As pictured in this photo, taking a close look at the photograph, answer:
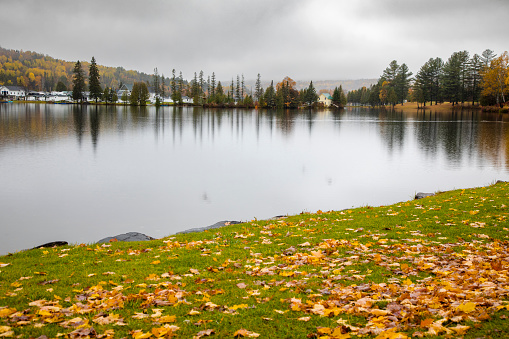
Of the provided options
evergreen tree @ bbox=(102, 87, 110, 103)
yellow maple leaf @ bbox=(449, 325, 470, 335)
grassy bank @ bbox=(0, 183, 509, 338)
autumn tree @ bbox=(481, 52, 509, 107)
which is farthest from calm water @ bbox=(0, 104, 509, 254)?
evergreen tree @ bbox=(102, 87, 110, 103)

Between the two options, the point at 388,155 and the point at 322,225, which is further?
the point at 388,155

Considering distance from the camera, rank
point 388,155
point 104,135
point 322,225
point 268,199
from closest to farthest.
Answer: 1. point 322,225
2. point 268,199
3. point 388,155
4. point 104,135

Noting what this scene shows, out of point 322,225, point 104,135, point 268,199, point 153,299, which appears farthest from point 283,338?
point 104,135

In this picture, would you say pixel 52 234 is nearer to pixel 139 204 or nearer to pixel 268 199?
pixel 139 204

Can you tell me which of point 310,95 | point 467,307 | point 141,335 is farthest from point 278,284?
point 310,95

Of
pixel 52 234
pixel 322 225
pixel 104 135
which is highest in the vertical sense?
pixel 104 135

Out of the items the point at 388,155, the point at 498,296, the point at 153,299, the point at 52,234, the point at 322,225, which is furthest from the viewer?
the point at 388,155

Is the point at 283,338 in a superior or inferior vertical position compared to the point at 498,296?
inferior

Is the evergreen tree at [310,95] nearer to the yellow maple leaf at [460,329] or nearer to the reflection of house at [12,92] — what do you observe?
the reflection of house at [12,92]

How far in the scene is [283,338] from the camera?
182 inches

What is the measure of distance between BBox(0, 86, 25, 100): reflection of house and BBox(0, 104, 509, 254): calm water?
17402 cm

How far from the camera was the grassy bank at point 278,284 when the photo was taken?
473 cm

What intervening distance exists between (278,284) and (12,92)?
228 metres

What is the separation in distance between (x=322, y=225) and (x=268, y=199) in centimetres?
829
